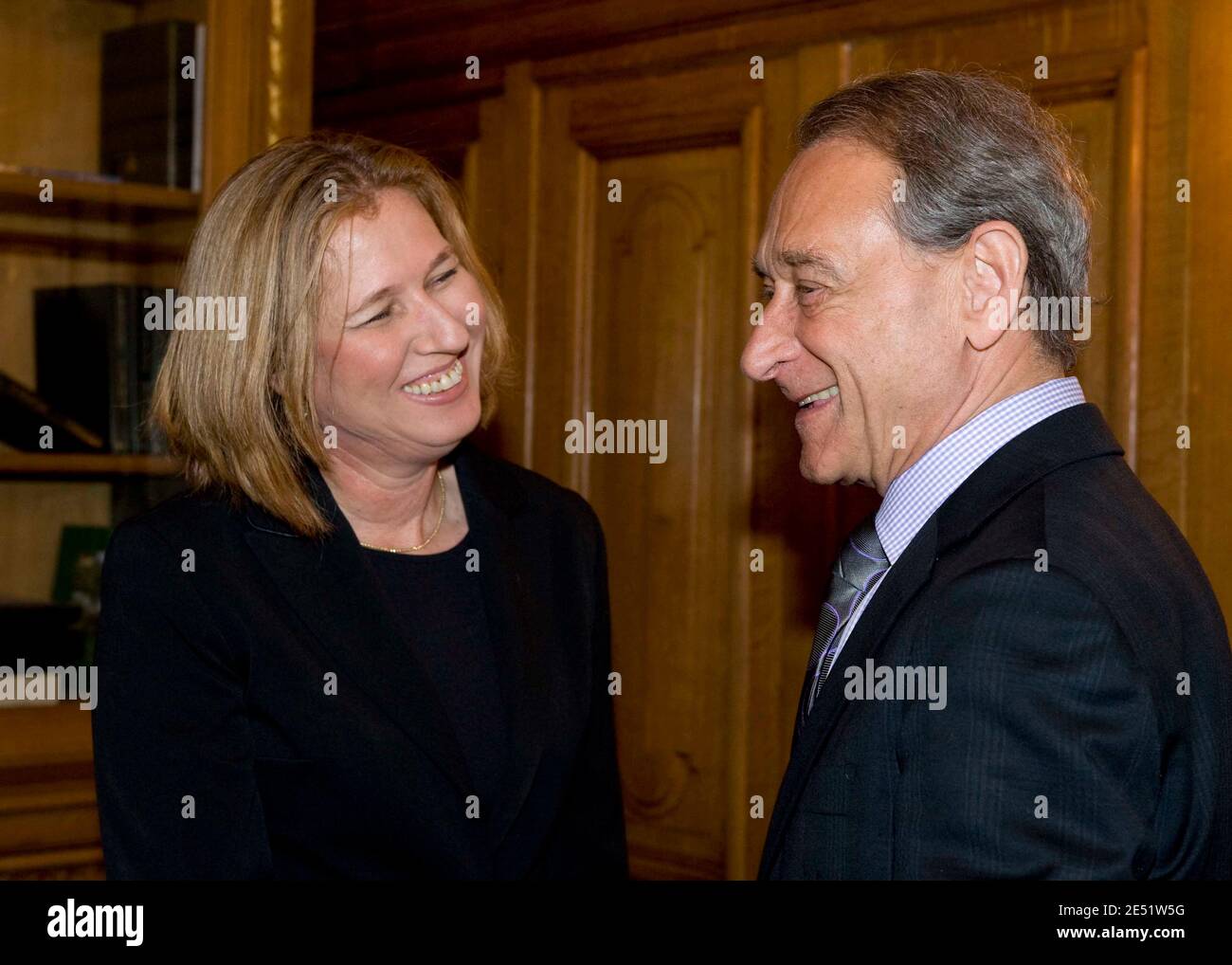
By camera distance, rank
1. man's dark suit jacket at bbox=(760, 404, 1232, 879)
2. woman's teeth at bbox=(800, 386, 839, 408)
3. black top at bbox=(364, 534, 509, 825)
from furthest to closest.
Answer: black top at bbox=(364, 534, 509, 825), woman's teeth at bbox=(800, 386, 839, 408), man's dark suit jacket at bbox=(760, 404, 1232, 879)

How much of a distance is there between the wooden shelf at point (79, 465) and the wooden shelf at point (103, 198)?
0.46 meters

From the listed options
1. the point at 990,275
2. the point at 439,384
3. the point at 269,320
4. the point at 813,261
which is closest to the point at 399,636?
the point at 439,384

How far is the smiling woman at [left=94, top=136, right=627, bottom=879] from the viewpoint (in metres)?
1.57

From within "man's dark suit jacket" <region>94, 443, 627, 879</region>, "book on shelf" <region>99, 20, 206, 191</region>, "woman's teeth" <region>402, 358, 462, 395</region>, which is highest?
"book on shelf" <region>99, 20, 206, 191</region>

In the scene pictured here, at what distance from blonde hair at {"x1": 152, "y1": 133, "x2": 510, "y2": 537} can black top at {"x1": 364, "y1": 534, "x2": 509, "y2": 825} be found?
128mm

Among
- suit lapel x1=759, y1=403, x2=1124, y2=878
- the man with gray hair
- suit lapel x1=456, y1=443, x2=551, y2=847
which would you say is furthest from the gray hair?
suit lapel x1=456, y1=443, x2=551, y2=847

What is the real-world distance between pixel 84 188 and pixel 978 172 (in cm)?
190

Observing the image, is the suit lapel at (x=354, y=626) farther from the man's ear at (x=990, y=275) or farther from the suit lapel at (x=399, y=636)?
the man's ear at (x=990, y=275)

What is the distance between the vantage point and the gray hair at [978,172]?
1273 millimetres

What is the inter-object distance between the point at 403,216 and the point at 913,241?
28.1 inches

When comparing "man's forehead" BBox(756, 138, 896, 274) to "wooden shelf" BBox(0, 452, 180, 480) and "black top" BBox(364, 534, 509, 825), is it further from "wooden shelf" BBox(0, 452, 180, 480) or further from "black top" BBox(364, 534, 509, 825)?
"wooden shelf" BBox(0, 452, 180, 480)

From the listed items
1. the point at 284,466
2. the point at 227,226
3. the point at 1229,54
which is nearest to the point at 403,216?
the point at 227,226

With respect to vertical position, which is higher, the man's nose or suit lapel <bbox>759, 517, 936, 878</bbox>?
the man's nose
